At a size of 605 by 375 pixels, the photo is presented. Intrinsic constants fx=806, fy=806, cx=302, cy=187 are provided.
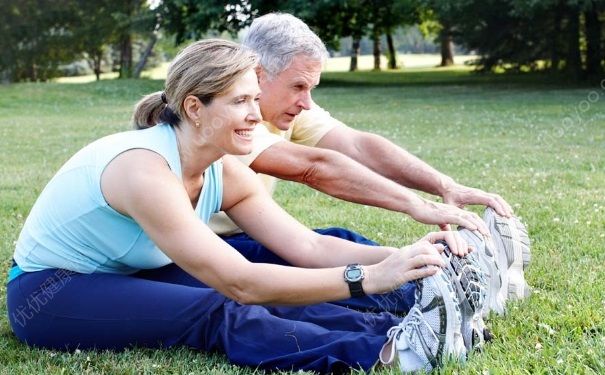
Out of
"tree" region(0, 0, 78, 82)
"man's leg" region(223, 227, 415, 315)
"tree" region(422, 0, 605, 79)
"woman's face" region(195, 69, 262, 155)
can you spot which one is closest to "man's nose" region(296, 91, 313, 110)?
"man's leg" region(223, 227, 415, 315)

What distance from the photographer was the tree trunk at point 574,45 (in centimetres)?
2616

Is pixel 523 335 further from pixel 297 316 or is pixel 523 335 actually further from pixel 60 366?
pixel 60 366

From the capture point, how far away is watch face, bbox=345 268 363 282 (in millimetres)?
2734

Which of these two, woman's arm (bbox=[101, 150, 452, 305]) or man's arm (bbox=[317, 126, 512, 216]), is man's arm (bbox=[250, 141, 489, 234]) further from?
woman's arm (bbox=[101, 150, 452, 305])

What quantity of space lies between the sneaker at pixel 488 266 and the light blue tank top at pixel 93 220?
1.06 meters

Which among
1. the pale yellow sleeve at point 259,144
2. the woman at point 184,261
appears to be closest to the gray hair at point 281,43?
the pale yellow sleeve at point 259,144

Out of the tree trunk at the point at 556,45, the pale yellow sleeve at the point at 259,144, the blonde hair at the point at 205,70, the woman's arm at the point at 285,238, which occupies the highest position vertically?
the blonde hair at the point at 205,70

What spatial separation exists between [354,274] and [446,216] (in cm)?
84

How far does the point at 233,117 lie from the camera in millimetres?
2910

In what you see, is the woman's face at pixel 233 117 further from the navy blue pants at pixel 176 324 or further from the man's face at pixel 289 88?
the man's face at pixel 289 88

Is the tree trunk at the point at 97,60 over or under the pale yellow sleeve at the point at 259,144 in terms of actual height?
under

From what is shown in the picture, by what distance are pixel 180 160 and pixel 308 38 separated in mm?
1215

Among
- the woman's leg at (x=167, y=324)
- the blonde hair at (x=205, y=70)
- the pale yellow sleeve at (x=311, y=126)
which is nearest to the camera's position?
the blonde hair at (x=205, y=70)

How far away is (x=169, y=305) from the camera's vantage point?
3.10 meters
